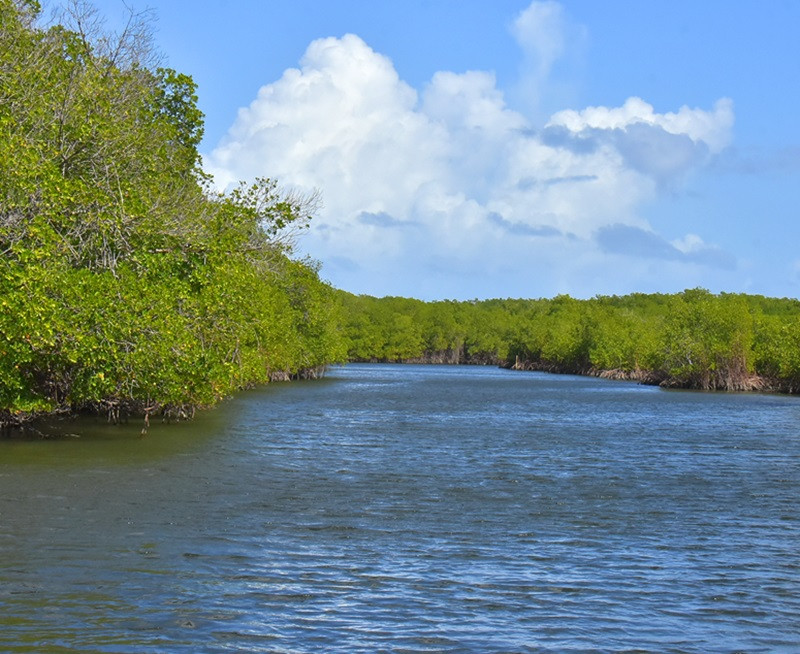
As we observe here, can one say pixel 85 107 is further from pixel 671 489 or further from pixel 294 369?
pixel 294 369

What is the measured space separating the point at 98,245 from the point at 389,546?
1294cm

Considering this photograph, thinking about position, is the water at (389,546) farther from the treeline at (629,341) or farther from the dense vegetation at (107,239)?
the treeline at (629,341)

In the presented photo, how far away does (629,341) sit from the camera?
103 metres

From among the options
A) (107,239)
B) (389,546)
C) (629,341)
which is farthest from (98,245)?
(629,341)

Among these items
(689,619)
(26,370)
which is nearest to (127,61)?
(26,370)

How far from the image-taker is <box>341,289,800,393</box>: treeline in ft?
235

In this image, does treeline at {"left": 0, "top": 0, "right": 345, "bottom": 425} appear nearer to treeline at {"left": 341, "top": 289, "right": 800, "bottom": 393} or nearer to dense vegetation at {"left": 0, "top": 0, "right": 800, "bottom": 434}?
dense vegetation at {"left": 0, "top": 0, "right": 800, "bottom": 434}

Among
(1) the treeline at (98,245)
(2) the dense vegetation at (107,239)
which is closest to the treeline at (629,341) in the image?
(2) the dense vegetation at (107,239)

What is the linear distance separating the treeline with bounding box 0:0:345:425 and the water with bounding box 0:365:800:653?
1780mm

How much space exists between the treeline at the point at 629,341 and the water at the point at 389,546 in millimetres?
47299

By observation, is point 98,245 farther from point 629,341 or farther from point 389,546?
point 629,341

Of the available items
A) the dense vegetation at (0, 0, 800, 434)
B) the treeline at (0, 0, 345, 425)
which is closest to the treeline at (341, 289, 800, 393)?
the dense vegetation at (0, 0, 800, 434)

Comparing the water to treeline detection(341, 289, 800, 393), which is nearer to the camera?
the water

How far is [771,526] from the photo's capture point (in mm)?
15516
